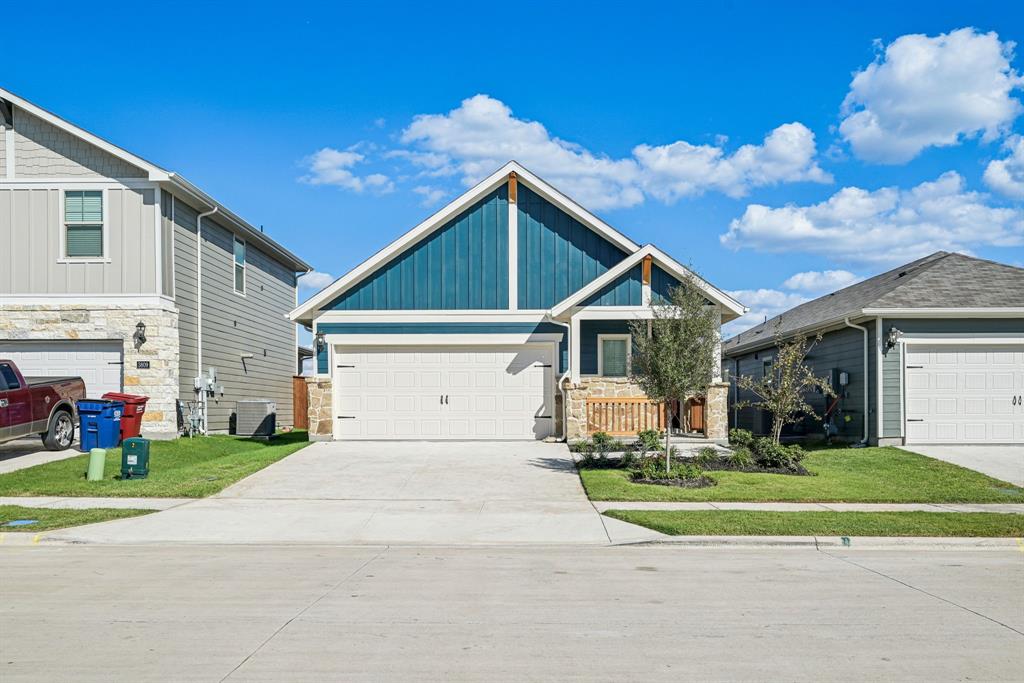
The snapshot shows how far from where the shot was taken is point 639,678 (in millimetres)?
5527

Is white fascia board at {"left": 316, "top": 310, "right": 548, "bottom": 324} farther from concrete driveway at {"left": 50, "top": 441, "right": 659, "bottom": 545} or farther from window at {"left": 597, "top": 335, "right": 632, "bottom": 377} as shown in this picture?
concrete driveway at {"left": 50, "top": 441, "right": 659, "bottom": 545}

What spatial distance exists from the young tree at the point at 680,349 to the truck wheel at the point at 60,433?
11824mm

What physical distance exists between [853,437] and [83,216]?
18528 millimetres

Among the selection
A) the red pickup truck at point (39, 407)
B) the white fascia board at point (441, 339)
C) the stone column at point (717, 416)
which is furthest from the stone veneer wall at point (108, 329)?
the stone column at point (717, 416)

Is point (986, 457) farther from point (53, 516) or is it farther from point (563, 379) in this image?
point (53, 516)

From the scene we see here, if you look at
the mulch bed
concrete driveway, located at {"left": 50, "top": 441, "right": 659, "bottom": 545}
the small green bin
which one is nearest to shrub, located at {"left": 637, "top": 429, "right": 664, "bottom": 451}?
the mulch bed

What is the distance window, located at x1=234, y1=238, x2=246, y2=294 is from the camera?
25.5 m

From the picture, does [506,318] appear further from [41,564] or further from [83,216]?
[41,564]

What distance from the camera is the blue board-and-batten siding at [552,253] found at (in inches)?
851

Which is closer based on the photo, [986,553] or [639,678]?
[639,678]

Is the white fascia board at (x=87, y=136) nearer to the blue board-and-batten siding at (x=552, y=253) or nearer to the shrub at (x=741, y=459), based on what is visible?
the blue board-and-batten siding at (x=552, y=253)

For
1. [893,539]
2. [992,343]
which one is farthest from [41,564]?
[992,343]

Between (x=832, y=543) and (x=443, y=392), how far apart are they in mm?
11907

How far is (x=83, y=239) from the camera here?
20.3 meters
